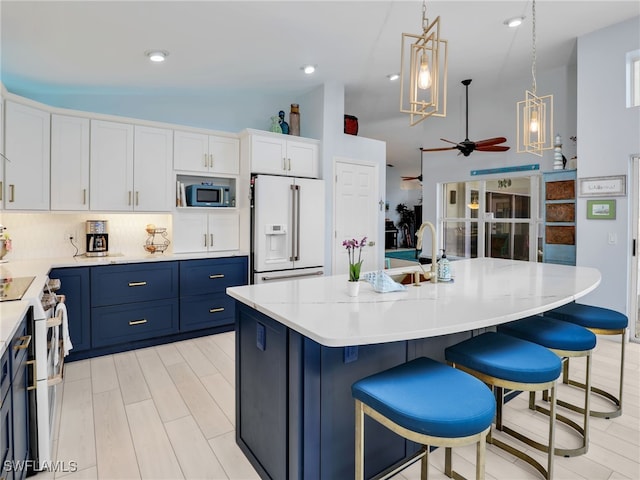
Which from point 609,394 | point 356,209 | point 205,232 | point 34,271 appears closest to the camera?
point 609,394

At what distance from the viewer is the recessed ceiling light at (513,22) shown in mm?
3369

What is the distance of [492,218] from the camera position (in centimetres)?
591

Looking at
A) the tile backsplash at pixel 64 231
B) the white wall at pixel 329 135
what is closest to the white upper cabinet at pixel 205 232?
the tile backsplash at pixel 64 231

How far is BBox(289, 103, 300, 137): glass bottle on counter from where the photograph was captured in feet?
16.1

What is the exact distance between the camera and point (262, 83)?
4547mm

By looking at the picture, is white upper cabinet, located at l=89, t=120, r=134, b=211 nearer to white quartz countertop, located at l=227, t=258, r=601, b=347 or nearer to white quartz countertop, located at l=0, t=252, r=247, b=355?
white quartz countertop, located at l=0, t=252, r=247, b=355

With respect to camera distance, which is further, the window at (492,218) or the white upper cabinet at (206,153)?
the window at (492,218)

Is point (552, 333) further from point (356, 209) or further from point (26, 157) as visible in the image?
point (26, 157)

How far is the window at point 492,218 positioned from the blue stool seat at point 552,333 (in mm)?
3601

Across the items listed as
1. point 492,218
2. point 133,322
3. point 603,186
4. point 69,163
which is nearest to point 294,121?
point 69,163

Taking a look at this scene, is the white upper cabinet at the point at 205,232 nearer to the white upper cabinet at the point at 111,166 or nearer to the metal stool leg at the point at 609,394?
the white upper cabinet at the point at 111,166

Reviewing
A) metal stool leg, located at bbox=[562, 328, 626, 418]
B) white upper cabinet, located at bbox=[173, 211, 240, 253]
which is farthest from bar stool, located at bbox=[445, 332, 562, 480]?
white upper cabinet, located at bbox=[173, 211, 240, 253]

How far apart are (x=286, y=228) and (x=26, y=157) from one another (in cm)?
259

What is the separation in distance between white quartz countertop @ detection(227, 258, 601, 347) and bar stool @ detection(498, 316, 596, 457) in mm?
228
